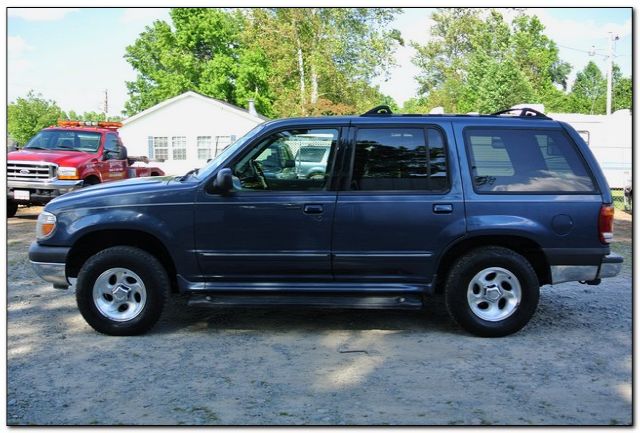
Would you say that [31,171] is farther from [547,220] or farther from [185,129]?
[185,129]

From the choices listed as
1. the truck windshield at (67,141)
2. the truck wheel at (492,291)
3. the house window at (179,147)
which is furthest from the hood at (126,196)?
the house window at (179,147)

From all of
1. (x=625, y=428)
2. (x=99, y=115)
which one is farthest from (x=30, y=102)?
(x=625, y=428)

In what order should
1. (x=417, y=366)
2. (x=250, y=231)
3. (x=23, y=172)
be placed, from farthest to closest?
(x=23, y=172) → (x=250, y=231) → (x=417, y=366)

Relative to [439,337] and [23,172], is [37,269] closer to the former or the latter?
[439,337]

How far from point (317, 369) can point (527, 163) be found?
2.52 m

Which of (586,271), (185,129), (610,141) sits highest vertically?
(185,129)

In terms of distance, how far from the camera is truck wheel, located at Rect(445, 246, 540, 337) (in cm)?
549

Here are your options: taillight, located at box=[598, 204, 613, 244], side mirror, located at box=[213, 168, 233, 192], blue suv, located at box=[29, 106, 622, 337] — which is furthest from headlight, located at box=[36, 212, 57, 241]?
taillight, located at box=[598, 204, 613, 244]

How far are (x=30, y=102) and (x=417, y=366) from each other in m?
55.1

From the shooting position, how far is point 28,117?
52.5 meters

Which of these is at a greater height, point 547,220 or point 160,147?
point 160,147

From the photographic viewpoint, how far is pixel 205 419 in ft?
12.8

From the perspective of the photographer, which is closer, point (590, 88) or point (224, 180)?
point (224, 180)

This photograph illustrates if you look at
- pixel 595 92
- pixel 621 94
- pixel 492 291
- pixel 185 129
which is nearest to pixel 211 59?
pixel 185 129
